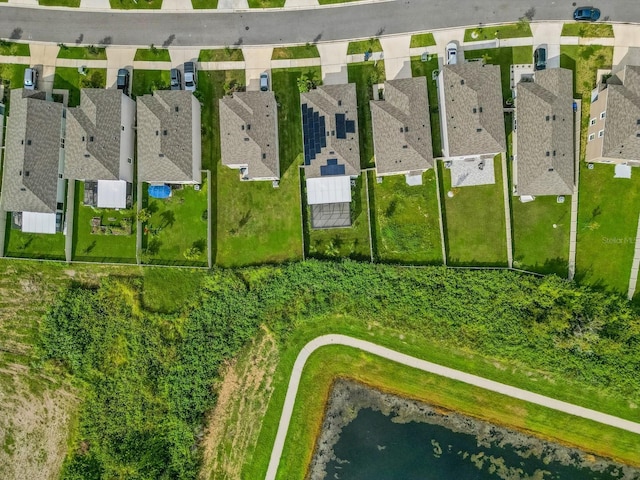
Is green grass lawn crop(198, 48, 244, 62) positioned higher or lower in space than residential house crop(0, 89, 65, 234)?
higher

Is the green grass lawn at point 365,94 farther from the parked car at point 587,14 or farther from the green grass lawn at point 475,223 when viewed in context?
the parked car at point 587,14

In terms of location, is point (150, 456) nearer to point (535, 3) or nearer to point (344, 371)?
point (344, 371)

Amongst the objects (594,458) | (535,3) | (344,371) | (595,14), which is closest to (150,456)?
(344,371)

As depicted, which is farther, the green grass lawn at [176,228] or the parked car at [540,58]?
the green grass lawn at [176,228]

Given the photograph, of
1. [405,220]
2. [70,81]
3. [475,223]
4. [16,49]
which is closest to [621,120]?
[475,223]

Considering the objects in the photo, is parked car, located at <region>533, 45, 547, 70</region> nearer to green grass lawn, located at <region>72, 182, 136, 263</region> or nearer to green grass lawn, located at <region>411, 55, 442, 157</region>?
green grass lawn, located at <region>411, 55, 442, 157</region>

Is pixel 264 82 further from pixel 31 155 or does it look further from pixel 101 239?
pixel 31 155

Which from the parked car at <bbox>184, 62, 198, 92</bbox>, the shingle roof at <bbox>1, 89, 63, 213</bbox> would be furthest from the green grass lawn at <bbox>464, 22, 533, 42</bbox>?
the shingle roof at <bbox>1, 89, 63, 213</bbox>

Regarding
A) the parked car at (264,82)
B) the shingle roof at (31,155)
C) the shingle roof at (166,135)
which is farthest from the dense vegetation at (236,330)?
the parked car at (264,82)
